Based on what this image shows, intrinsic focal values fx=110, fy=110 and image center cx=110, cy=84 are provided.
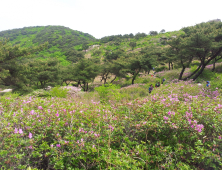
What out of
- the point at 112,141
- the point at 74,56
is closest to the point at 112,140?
the point at 112,141

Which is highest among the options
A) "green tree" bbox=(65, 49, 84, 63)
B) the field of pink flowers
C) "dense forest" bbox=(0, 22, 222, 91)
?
"green tree" bbox=(65, 49, 84, 63)

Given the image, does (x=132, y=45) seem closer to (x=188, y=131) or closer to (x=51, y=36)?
(x=188, y=131)

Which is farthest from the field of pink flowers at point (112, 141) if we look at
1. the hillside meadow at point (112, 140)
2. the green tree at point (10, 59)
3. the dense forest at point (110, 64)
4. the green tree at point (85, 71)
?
the green tree at point (85, 71)

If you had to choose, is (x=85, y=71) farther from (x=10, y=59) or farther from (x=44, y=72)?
(x=10, y=59)

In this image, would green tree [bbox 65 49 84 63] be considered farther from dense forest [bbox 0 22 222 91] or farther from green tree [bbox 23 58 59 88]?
green tree [bbox 23 58 59 88]

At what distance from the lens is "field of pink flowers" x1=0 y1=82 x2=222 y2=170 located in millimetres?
1480

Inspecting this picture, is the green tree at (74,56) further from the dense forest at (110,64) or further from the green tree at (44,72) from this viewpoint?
the green tree at (44,72)

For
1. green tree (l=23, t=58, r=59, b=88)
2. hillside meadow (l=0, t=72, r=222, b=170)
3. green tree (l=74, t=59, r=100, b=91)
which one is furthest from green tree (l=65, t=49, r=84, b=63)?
hillside meadow (l=0, t=72, r=222, b=170)

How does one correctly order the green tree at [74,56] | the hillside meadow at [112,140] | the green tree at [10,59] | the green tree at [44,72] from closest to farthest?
the hillside meadow at [112,140] < the green tree at [10,59] < the green tree at [44,72] < the green tree at [74,56]

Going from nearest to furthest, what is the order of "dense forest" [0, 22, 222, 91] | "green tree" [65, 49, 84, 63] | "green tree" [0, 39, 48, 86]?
"green tree" [0, 39, 48, 86] → "dense forest" [0, 22, 222, 91] → "green tree" [65, 49, 84, 63]

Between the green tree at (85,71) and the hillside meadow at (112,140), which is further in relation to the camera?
the green tree at (85,71)

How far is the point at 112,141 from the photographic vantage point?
6.41 ft

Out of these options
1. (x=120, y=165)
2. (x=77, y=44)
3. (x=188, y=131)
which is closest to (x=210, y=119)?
(x=188, y=131)

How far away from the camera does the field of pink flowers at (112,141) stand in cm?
148
